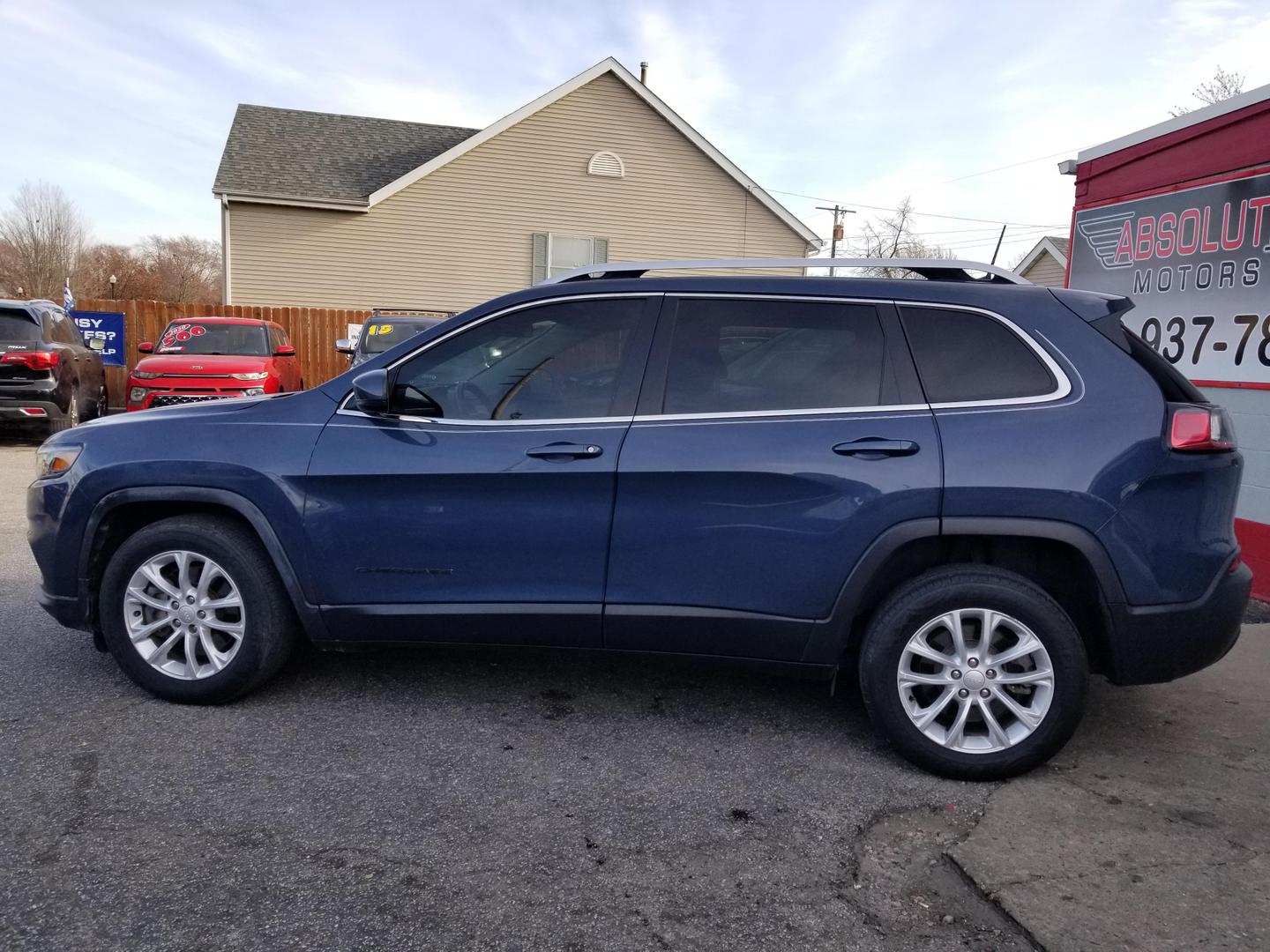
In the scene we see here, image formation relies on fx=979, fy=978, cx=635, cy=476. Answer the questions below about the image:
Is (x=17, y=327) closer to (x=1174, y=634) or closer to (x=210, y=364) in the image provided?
(x=210, y=364)

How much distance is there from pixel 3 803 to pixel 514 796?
1616 mm

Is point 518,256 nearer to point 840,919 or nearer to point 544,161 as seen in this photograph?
point 544,161

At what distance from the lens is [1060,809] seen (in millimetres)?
3295

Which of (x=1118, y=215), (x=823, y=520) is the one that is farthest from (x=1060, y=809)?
(x=1118, y=215)

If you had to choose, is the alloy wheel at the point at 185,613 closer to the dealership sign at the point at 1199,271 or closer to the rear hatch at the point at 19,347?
the dealership sign at the point at 1199,271

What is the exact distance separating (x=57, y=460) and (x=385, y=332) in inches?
335

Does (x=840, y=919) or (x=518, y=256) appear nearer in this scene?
(x=840, y=919)

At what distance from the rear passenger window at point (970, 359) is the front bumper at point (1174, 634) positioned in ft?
2.81

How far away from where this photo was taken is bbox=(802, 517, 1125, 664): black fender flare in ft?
11.1

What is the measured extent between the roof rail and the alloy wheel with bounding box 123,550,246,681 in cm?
181

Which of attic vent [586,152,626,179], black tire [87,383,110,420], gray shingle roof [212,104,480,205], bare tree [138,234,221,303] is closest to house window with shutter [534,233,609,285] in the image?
attic vent [586,152,626,179]

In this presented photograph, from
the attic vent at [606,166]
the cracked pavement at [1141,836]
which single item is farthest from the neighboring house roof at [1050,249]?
the cracked pavement at [1141,836]

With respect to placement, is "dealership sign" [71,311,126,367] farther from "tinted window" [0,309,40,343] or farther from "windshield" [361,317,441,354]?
"windshield" [361,317,441,354]

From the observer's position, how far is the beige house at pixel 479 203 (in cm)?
2003
